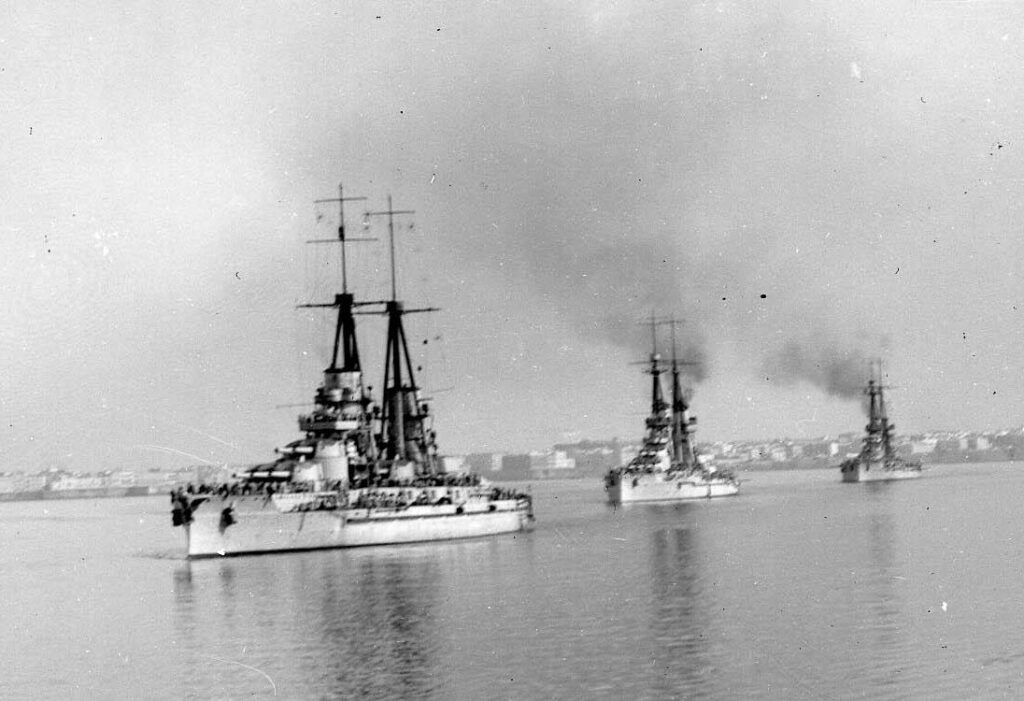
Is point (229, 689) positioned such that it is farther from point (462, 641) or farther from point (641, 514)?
point (641, 514)

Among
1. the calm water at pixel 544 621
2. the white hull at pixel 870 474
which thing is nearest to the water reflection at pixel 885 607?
the calm water at pixel 544 621

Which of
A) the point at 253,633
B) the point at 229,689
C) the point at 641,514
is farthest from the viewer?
the point at 641,514

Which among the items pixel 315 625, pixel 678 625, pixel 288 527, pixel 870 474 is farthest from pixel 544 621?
pixel 870 474

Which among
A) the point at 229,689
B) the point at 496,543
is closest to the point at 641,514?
the point at 496,543

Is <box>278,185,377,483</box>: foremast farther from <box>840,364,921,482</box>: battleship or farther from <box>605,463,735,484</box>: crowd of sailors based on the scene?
<box>840,364,921,482</box>: battleship

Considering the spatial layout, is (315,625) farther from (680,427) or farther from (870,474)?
(870,474)

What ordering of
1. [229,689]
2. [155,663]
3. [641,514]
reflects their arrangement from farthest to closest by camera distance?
[641,514] → [155,663] → [229,689]

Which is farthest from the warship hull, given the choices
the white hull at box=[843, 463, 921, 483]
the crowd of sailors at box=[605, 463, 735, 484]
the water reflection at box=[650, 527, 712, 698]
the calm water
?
the white hull at box=[843, 463, 921, 483]
